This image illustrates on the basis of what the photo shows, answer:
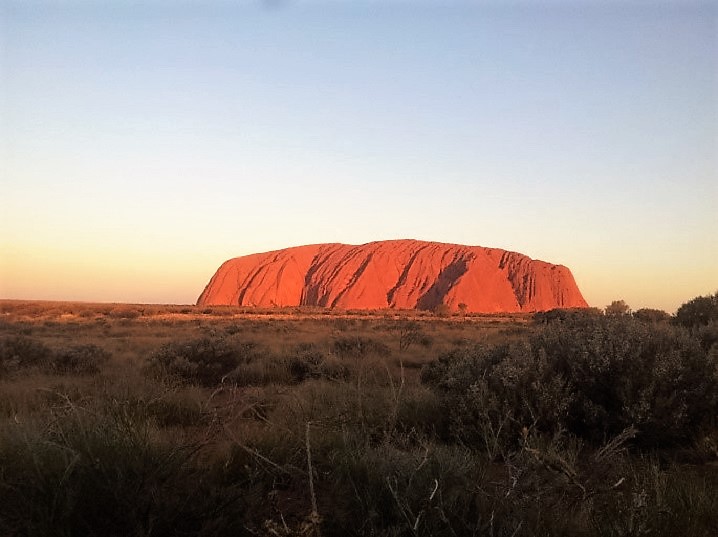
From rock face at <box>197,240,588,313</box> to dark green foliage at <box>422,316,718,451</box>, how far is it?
263ft

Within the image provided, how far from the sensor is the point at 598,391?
5750 mm

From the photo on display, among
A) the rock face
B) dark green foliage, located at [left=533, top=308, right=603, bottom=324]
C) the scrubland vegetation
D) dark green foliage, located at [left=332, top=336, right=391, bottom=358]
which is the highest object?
the rock face

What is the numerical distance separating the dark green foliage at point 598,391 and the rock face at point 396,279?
263 ft

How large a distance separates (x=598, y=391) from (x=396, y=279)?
308 ft

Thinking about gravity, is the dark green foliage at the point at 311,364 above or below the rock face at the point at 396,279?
below

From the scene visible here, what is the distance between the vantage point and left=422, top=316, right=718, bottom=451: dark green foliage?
531 cm

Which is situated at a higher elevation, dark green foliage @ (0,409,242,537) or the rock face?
the rock face

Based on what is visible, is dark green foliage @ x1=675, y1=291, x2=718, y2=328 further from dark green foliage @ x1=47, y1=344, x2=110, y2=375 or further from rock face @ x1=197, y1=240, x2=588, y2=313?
rock face @ x1=197, y1=240, x2=588, y2=313

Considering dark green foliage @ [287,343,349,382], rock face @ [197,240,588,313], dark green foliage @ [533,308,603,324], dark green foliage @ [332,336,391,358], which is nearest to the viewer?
dark green foliage @ [533,308,603,324]

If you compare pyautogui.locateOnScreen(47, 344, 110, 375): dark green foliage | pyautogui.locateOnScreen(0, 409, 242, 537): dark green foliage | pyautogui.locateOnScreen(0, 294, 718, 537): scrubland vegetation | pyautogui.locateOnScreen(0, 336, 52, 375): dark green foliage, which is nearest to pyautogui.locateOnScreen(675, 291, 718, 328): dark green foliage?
pyautogui.locateOnScreen(0, 294, 718, 537): scrubland vegetation

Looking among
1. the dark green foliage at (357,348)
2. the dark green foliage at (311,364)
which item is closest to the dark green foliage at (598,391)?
the dark green foliage at (311,364)

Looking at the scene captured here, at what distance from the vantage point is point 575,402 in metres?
5.59

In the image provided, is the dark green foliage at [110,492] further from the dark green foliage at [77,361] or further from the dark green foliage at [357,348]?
the dark green foliage at [357,348]

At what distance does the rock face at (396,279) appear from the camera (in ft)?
306
